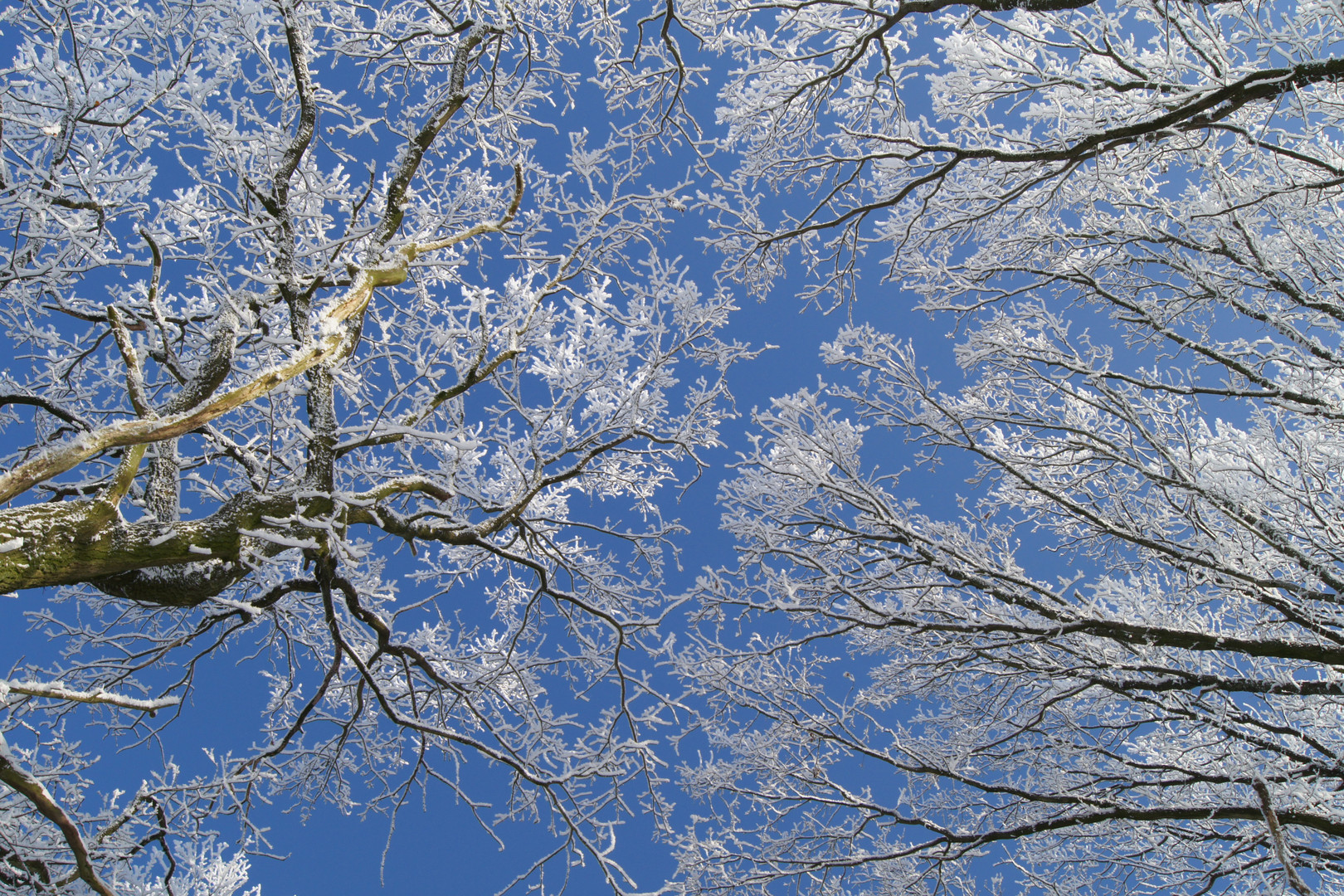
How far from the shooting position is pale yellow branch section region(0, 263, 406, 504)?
91.0 inches

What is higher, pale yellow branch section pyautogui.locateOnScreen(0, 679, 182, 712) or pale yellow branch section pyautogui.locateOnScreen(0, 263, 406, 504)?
pale yellow branch section pyautogui.locateOnScreen(0, 263, 406, 504)

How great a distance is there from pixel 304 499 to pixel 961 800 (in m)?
4.96

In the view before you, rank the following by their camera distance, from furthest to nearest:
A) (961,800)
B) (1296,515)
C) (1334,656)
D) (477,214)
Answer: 1. (477,214)
2. (961,800)
3. (1296,515)
4. (1334,656)

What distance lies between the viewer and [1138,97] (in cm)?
421

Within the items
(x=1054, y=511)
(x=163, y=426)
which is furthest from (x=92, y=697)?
(x=1054, y=511)

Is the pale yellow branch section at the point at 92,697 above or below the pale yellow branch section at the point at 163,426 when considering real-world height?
below

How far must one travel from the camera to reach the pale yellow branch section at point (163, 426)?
2.31 m

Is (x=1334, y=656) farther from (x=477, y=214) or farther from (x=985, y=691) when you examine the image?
(x=477, y=214)

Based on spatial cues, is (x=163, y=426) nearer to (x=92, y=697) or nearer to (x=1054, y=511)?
(x=92, y=697)

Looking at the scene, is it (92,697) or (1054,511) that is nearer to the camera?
(92,697)

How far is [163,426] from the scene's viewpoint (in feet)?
8.14

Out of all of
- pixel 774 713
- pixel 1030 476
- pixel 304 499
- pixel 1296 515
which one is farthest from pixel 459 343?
pixel 1296 515

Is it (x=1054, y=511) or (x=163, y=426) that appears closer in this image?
(x=163, y=426)

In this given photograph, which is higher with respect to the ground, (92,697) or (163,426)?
(163,426)
